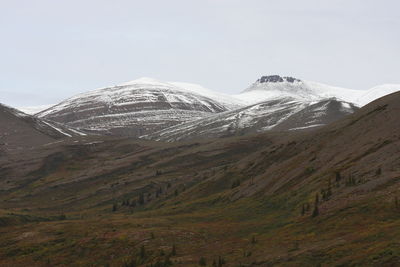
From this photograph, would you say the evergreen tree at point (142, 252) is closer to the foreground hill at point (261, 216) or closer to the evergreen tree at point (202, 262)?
the foreground hill at point (261, 216)

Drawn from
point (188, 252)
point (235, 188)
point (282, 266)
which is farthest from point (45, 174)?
point (282, 266)

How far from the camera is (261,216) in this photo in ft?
206

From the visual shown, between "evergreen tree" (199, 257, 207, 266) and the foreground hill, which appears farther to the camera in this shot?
"evergreen tree" (199, 257, 207, 266)

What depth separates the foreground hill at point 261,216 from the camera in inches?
1621

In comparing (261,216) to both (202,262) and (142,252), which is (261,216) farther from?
(202,262)

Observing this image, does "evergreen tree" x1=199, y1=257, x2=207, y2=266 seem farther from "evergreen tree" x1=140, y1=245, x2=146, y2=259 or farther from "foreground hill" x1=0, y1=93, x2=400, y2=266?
"evergreen tree" x1=140, y1=245, x2=146, y2=259

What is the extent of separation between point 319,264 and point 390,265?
500 centimetres

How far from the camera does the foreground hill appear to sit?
41.2m

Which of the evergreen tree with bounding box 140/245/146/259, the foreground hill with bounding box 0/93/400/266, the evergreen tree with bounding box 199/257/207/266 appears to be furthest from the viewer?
the evergreen tree with bounding box 140/245/146/259

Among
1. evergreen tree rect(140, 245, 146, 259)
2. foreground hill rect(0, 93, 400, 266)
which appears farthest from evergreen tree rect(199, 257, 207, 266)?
evergreen tree rect(140, 245, 146, 259)

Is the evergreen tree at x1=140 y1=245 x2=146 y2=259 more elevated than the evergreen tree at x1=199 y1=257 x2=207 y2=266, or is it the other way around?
the evergreen tree at x1=199 y1=257 x2=207 y2=266

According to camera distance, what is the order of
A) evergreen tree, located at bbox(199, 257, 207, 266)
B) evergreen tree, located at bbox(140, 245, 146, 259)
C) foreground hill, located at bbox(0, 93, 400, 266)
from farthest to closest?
evergreen tree, located at bbox(140, 245, 146, 259) < evergreen tree, located at bbox(199, 257, 207, 266) < foreground hill, located at bbox(0, 93, 400, 266)

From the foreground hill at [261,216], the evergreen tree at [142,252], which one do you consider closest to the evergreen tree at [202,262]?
the foreground hill at [261,216]

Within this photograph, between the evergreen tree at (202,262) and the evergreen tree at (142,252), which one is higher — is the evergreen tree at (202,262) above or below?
above
